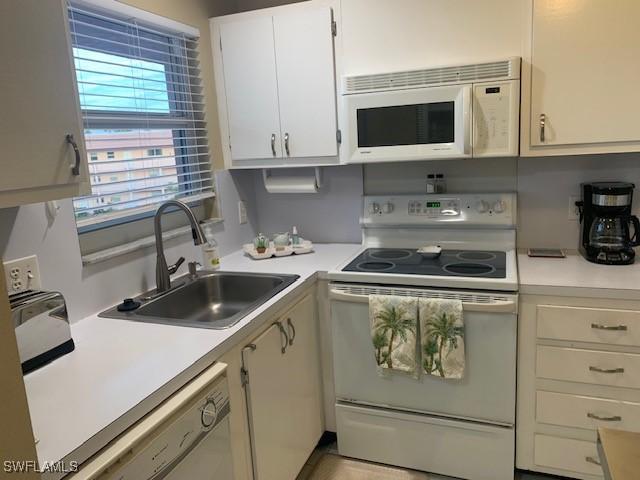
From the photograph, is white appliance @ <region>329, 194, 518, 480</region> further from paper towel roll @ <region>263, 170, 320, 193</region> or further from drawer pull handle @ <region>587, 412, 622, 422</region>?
paper towel roll @ <region>263, 170, 320, 193</region>

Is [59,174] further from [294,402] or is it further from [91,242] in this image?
[294,402]

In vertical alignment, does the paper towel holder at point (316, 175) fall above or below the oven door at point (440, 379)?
above

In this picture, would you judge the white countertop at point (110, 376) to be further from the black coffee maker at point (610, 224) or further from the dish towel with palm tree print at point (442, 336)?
the black coffee maker at point (610, 224)

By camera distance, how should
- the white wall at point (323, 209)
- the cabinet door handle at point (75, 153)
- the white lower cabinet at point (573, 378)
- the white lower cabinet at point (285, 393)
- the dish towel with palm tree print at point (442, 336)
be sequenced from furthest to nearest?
1. the white wall at point (323, 209)
2. the dish towel with palm tree print at point (442, 336)
3. the white lower cabinet at point (573, 378)
4. the white lower cabinet at point (285, 393)
5. the cabinet door handle at point (75, 153)

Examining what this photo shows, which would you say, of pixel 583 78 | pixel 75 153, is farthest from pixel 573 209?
pixel 75 153

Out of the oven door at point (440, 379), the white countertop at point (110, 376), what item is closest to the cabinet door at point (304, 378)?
the oven door at point (440, 379)

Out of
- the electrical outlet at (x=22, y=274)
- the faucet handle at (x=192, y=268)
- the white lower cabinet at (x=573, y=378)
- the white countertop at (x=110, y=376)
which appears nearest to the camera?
the white countertop at (x=110, y=376)

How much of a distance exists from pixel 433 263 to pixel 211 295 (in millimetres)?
1025

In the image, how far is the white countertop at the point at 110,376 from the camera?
3.44ft

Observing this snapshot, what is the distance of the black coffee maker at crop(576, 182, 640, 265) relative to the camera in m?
2.06

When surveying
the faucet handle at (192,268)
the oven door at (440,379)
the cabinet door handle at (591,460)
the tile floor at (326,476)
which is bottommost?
the tile floor at (326,476)

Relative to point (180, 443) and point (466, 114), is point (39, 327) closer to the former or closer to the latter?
point (180, 443)

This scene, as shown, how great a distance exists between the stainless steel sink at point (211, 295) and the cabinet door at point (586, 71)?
4.21 ft

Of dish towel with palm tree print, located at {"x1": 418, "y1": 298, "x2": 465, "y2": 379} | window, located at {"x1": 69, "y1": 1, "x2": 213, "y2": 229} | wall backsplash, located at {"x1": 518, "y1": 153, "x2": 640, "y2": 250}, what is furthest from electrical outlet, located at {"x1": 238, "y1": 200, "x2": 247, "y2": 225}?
wall backsplash, located at {"x1": 518, "y1": 153, "x2": 640, "y2": 250}
